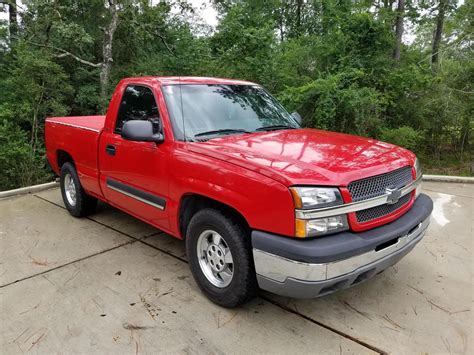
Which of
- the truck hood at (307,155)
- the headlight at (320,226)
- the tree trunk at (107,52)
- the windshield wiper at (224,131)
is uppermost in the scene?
the tree trunk at (107,52)

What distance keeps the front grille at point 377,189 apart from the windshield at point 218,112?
52.6 inches

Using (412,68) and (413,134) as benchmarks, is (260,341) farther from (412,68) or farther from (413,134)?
(412,68)

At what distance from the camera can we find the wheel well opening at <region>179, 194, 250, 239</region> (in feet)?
9.86

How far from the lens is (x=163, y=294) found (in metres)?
3.39

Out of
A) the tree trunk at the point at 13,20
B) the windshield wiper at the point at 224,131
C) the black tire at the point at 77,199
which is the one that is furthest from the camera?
the tree trunk at the point at 13,20

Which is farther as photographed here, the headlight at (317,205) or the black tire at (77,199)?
the black tire at (77,199)

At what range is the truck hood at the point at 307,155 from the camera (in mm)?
2654

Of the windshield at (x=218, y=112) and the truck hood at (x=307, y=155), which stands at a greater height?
the windshield at (x=218, y=112)

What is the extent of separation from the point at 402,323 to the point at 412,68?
292 inches

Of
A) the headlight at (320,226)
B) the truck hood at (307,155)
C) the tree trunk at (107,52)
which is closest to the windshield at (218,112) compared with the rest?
the truck hood at (307,155)

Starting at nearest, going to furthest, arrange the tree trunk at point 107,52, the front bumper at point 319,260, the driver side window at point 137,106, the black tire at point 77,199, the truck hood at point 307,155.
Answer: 1. the front bumper at point 319,260
2. the truck hood at point 307,155
3. the driver side window at point 137,106
4. the black tire at point 77,199
5. the tree trunk at point 107,52

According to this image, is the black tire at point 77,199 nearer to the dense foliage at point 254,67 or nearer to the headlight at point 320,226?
the dense foliage at point 254,67

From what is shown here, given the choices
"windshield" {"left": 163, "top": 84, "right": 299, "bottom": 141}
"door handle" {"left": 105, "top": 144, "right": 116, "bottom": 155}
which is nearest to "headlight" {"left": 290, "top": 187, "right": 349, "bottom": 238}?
"windshield" {"left": 163, "top": 84, "right": 299, "bottom": 141}

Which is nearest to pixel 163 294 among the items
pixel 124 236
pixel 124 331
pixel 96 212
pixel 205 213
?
pixel 124 331
